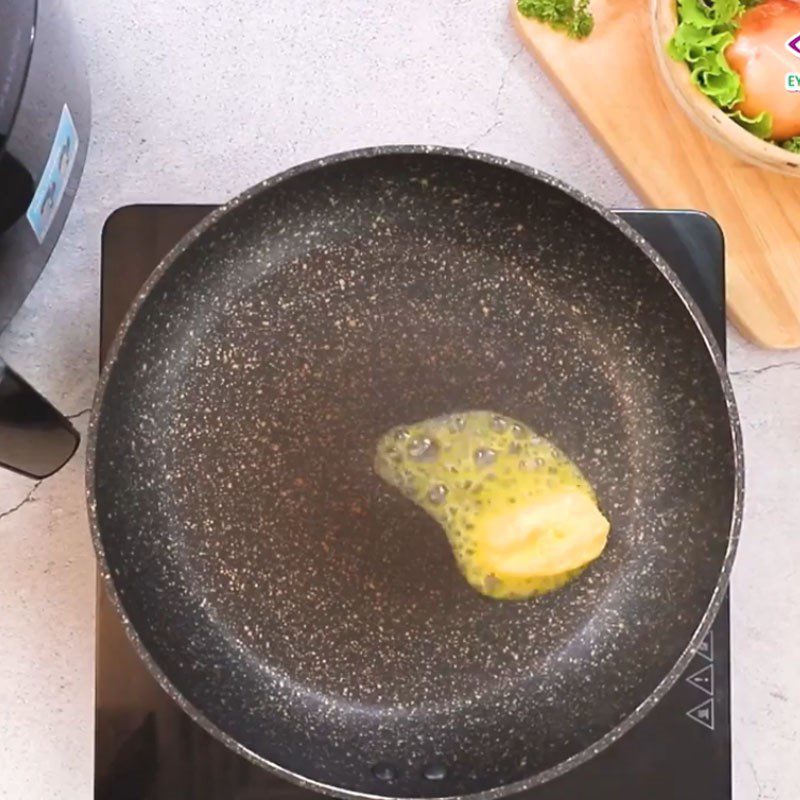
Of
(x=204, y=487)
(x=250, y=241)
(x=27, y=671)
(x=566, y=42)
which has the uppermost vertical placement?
(x=566, y=42)

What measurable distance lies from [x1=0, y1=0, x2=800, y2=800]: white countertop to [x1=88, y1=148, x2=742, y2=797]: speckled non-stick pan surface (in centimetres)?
7

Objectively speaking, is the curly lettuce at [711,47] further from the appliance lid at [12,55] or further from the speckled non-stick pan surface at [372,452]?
the appliance lid at [12,55]

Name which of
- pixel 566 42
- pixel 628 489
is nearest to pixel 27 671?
pixel 628 489

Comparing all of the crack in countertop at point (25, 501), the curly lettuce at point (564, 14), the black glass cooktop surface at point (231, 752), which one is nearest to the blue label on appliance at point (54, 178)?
the black glass cooktop surface at point (231, 752)

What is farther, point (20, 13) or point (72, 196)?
point (72, 196)

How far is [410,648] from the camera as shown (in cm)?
69

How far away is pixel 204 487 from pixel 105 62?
30cm

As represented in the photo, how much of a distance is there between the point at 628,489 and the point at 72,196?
41 cm

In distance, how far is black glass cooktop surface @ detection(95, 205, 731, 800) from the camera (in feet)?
2.22

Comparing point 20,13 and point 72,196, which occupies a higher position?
point 20,13

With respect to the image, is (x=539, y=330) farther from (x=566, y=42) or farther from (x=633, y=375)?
(x=566, y=42)

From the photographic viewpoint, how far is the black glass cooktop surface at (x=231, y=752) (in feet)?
2.22

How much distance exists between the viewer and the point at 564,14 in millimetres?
711

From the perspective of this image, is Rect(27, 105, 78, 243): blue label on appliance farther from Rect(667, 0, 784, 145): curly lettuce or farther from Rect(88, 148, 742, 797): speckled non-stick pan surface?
Rect(667, 0, 784, 145): curly lettuce
